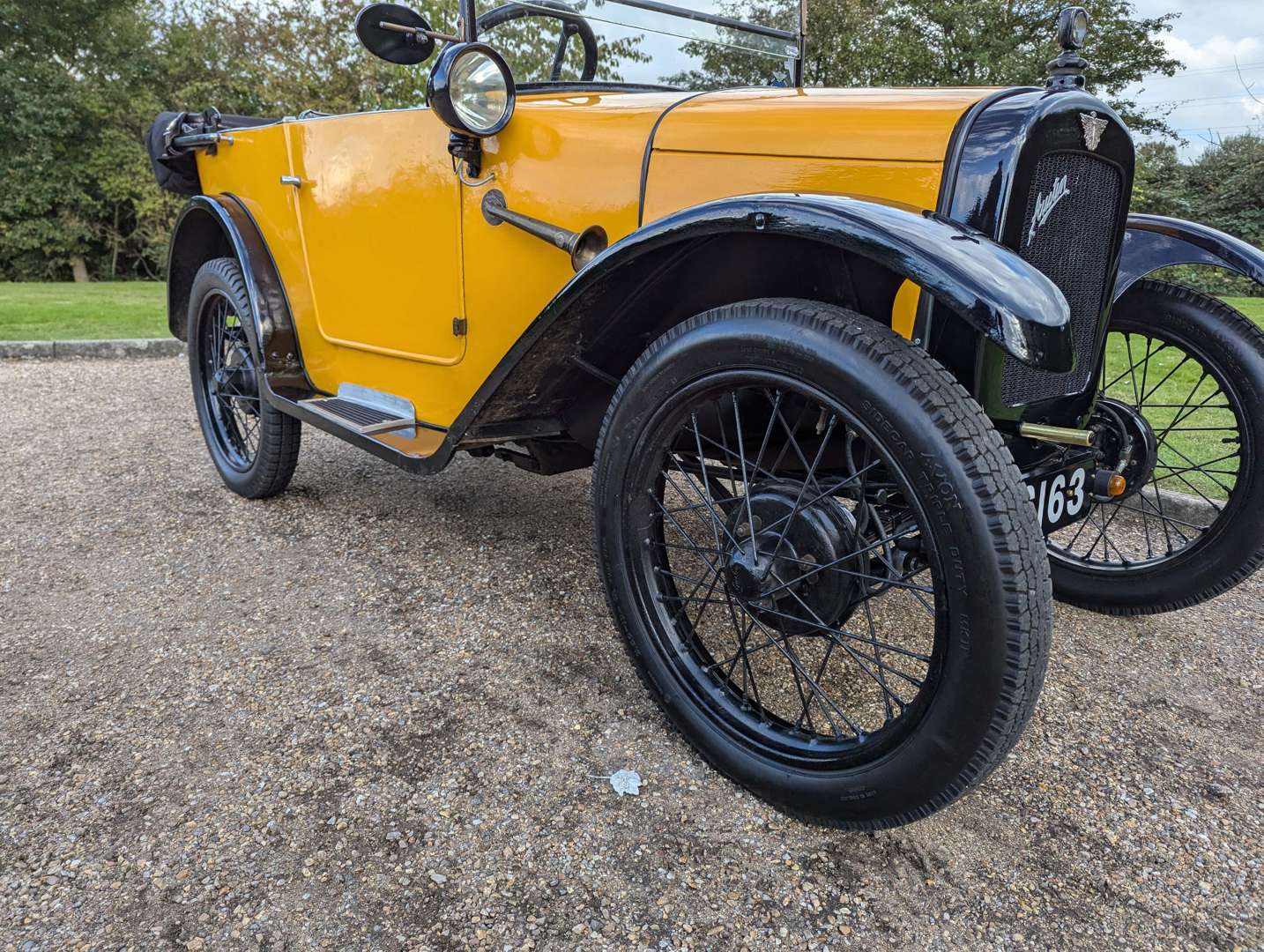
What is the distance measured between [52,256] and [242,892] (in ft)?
63.4

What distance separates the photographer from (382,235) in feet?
9.50

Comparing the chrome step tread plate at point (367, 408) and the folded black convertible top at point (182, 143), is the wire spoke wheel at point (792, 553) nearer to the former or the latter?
the chrome step tread plate at point (367, 408)

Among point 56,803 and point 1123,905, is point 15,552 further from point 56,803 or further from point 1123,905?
point 1123,905

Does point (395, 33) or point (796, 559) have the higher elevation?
point (395, 33)

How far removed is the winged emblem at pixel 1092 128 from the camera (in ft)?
5.87

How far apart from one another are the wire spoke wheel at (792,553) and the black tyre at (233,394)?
211 centimetres

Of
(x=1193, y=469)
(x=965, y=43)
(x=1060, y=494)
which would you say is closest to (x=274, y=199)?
(x=1060, y=494)

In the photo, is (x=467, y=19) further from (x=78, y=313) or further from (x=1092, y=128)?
(x=78, y=313)

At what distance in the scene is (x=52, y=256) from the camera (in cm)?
1645

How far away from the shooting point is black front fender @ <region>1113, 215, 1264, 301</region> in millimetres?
2320

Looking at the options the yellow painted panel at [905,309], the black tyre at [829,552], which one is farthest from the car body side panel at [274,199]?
the yellow painted panel at [905,309]

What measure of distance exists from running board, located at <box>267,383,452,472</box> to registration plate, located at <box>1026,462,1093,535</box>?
5.35 feet

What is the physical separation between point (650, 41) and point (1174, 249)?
1.79m

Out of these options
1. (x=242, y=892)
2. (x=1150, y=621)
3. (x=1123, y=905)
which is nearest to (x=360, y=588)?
(x=242, y=892)
